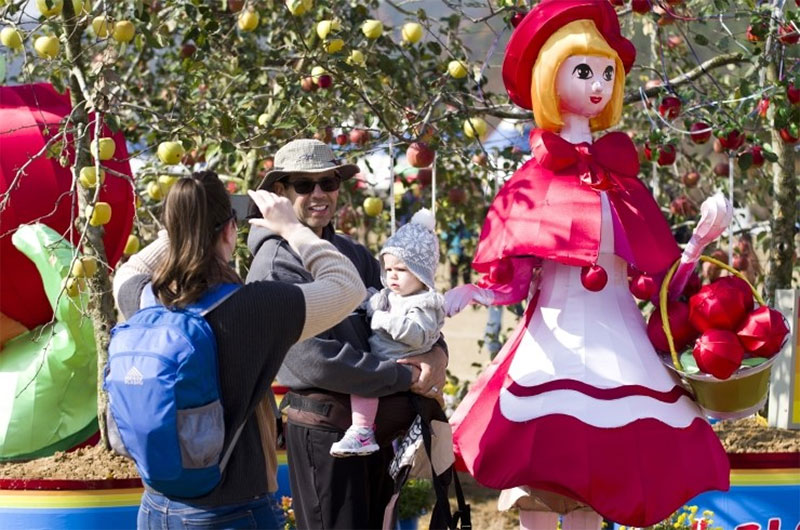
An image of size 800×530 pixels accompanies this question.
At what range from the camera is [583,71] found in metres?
3.51

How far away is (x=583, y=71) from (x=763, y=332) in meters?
0.91

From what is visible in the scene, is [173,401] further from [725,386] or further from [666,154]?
[666,154]

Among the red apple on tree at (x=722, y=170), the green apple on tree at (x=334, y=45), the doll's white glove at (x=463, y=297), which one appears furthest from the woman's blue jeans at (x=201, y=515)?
the red apple on tree at (x=722, y=170)

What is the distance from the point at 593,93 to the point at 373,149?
1.03m

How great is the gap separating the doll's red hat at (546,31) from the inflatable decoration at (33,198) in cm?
151

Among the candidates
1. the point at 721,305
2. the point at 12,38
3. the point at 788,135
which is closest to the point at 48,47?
the point at 12,38

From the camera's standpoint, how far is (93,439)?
14.6 ft

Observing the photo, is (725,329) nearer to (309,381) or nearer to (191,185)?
(309,381)

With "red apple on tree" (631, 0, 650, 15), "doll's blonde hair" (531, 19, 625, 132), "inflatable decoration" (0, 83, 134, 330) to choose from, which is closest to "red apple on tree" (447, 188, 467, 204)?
"inflatable decoration" (0, 83, 134, 330)

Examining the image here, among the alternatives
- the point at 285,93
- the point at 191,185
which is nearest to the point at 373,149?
the point at 285,93

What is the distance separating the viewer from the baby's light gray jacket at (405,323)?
3.10 m

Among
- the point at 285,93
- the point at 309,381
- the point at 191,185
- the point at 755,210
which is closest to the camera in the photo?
the point at 191,185

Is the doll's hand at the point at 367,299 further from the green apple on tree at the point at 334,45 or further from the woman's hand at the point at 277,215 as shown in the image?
the green apple on tree at the point at 334,45

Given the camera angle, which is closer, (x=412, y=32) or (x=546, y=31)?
(x=546, y=31)
